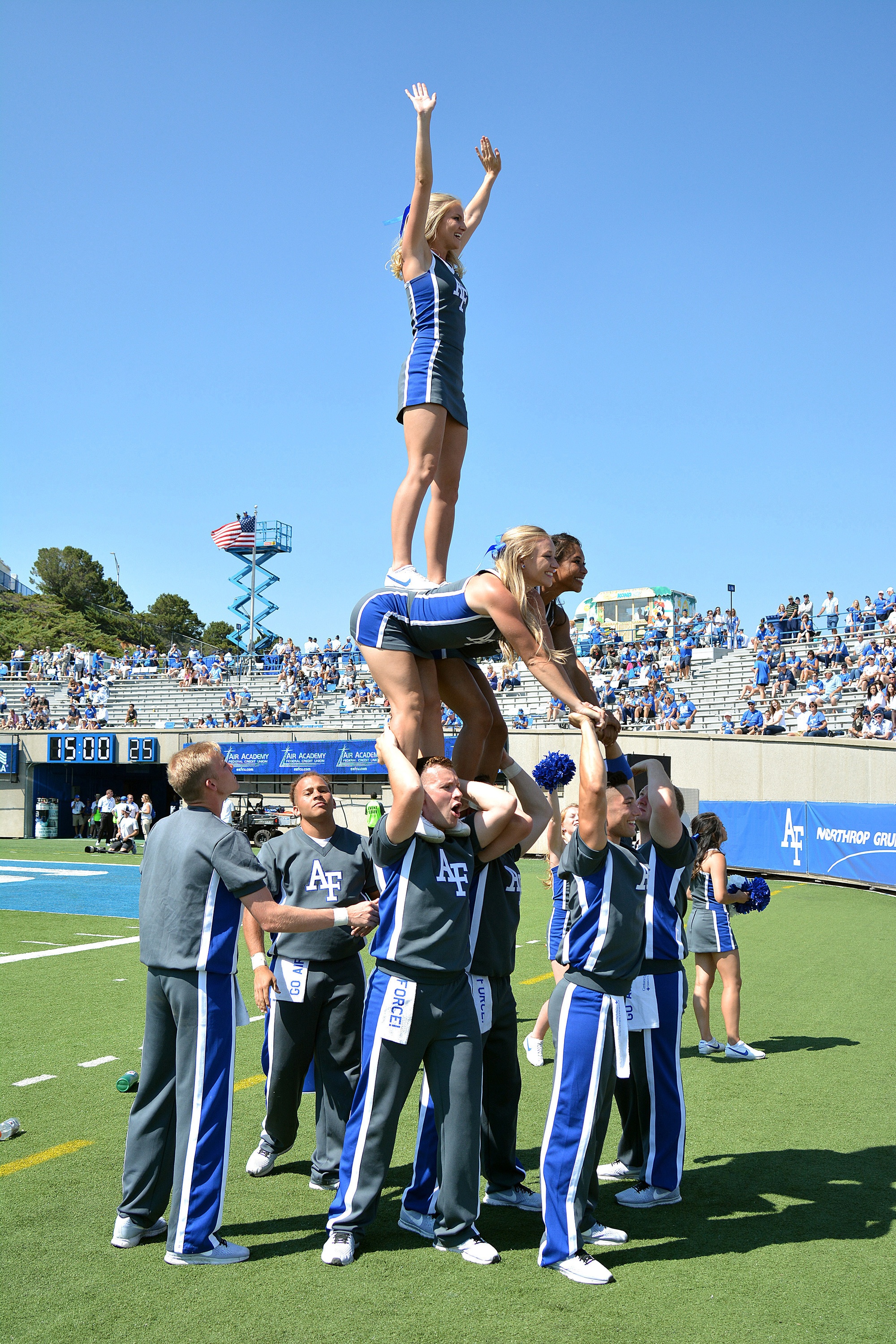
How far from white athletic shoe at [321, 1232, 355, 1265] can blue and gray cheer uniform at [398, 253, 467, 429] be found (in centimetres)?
329

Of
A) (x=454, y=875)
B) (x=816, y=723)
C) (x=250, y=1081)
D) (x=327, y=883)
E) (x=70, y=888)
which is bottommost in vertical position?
(x=70, y=888)

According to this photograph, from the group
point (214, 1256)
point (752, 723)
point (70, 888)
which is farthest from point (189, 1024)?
point (752, 723)

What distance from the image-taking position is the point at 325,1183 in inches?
183

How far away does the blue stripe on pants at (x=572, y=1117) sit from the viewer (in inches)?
147

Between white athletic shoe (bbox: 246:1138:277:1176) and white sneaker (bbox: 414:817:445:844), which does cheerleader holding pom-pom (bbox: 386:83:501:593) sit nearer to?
white sneaker (bbox: 414:817:445:844)

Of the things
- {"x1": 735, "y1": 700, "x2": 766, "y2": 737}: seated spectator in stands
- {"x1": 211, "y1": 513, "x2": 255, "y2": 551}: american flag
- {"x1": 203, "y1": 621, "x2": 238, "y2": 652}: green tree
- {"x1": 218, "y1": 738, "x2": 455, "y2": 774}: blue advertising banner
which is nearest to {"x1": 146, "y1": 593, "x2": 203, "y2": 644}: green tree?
{"x1": 203, "y1": 621, "x2": 238, "y2": 652}: green tree

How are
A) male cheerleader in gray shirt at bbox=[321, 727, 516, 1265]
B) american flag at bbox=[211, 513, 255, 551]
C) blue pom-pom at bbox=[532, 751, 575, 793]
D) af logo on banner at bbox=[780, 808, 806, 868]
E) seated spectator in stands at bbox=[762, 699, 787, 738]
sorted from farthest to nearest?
1. american flag at bbox=[211, 513, 255, 551]
2. seated spectator in stands at bbox=[762, 699, 787, 738]
3. af logo on banner at bbox=[780, 808, 806, 868]
4. blue pom-pom at bbox=[532, 751, 575, 793]
5. male cheerleader in gray shirt at bbox=[321, 727, 516, 1265]

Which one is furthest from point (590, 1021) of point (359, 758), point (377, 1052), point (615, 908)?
point (359, 758)

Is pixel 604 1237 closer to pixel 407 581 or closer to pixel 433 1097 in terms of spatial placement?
pixel 433 1097

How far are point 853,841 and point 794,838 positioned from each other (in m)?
1.72

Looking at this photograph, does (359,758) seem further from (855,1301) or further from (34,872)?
(855,1301)

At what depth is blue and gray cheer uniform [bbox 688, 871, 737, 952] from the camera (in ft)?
23.9

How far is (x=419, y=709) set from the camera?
13.6 ft

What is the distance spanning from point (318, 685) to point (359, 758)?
18.9ft
